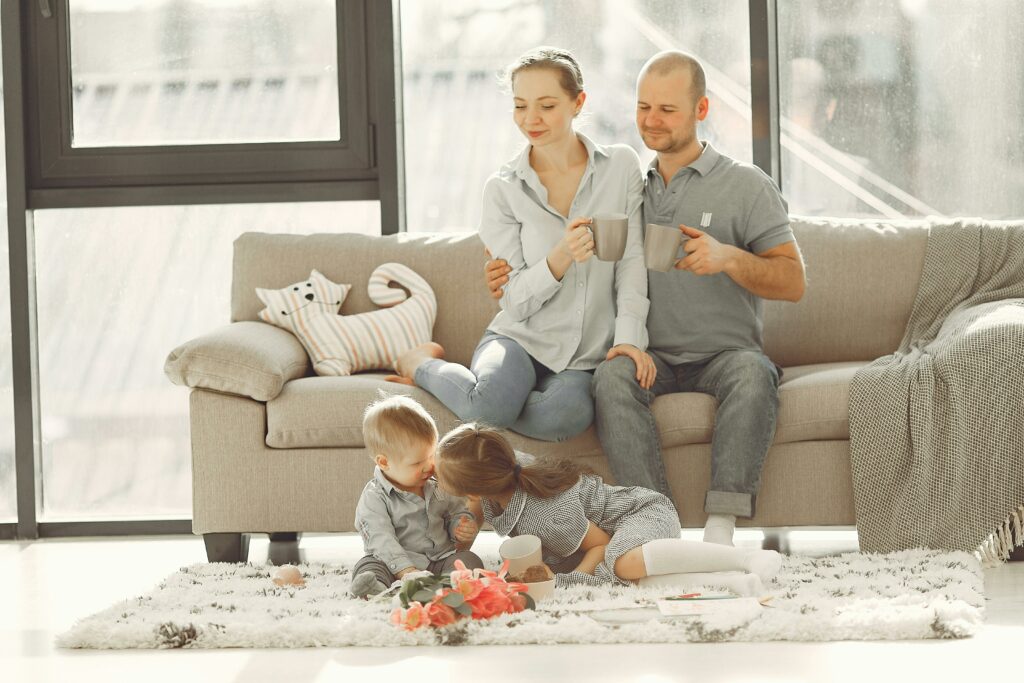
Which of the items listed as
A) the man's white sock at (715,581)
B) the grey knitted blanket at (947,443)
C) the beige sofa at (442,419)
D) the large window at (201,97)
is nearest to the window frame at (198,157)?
the large window at (201,97)

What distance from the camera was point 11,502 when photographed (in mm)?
3959

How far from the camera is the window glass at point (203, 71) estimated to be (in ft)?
13.2

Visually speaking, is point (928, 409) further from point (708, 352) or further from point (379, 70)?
point (379, 70)

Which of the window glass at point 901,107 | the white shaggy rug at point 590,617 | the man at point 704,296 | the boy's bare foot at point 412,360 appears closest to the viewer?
the white shaggy rug at point 590,617

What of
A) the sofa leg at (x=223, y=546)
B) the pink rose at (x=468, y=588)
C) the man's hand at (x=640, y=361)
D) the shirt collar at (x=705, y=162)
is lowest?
the sofa leg at (x=223, y=546)

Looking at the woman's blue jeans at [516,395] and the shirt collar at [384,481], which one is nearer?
the shirt collar at [384,481]

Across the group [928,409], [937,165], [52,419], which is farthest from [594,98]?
[52,419]

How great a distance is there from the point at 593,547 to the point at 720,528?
0.35 m

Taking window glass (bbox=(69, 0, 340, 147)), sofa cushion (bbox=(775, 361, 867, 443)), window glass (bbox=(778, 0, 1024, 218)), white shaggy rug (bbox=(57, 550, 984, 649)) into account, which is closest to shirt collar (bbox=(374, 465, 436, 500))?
white shaggy rug (bbox=(57, 550, 984, 649))

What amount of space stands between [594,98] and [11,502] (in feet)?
7.25

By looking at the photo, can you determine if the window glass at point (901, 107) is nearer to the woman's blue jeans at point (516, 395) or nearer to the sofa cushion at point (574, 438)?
the sofa cushion at point (574, 438)

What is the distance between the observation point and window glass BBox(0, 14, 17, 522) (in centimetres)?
396

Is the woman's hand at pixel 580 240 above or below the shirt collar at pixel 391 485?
above

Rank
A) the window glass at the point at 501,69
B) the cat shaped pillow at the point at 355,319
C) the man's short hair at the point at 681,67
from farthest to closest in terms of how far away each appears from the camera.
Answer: the window glass at the point at 501,69 < the cat shaped pillow at the point at 355,319 < the man's short hair at the point at 681,67
